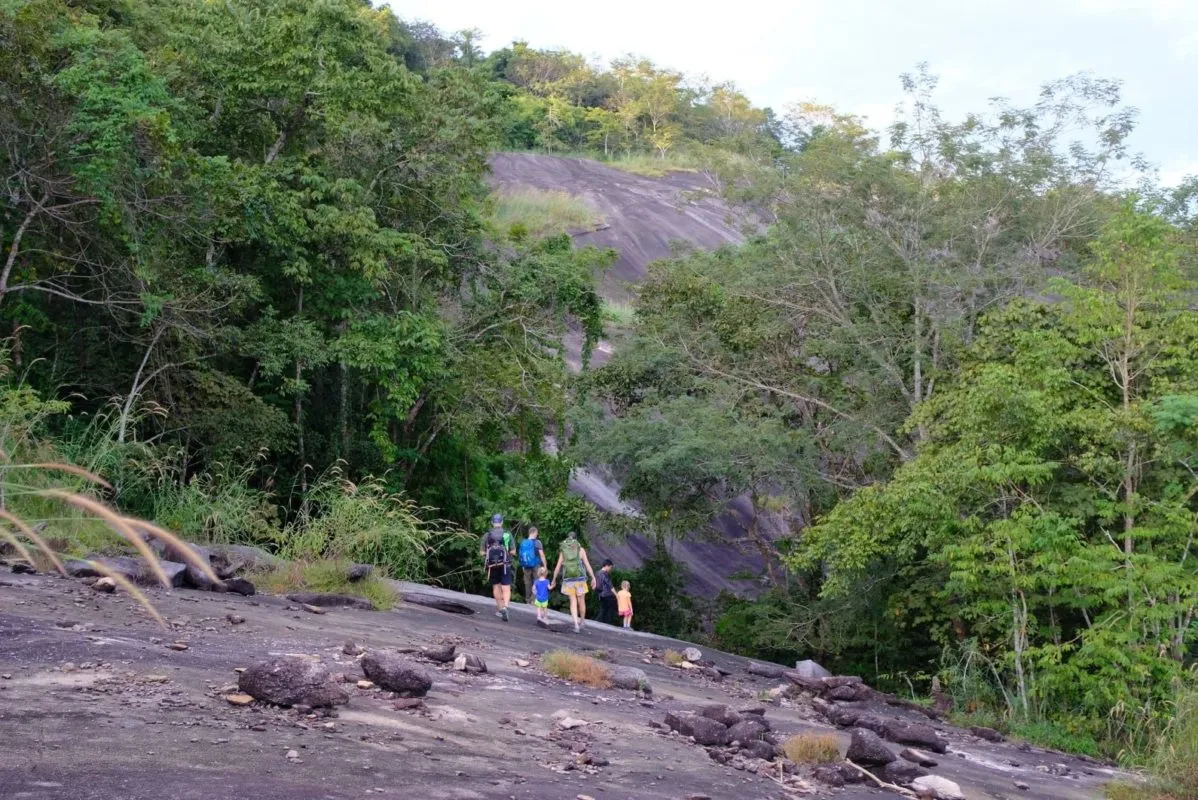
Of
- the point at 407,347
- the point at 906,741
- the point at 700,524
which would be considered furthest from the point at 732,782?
the point at 700,524

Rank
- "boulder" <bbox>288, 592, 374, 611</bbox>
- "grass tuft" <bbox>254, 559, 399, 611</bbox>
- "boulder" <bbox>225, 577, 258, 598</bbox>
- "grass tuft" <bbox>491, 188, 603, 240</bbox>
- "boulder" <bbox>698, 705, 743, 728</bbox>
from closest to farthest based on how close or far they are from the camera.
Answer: "boulder" <bbox>698, 705, 743, 728</bbox> < "boulder" <bbox>225, 577, 258, 598</bbox> < "boulder" <bbox>288, 592, 374, 611</bbox> < "grass tuft" <bbox>254, 559, 399, 611</bbox> < "grass tuft" <bbox>491, 188, 603, 240</bbox>

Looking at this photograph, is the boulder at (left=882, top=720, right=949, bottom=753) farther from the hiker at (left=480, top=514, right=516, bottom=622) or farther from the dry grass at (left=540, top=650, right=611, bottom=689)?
the hiker at (left=480, top=514, right=516, bottom=622)

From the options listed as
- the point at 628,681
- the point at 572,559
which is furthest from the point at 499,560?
the point at 628,681

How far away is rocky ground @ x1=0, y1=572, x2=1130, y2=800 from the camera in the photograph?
5.39 meters

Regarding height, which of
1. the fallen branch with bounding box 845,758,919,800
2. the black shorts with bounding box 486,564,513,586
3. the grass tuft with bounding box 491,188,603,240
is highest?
the grass tuft with bounding box 491,188,603,240

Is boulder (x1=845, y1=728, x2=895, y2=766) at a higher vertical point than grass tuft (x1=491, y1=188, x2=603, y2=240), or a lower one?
lower

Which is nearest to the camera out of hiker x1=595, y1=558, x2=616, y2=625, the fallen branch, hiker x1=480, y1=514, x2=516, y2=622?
the fallen branch

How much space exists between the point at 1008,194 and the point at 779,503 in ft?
28.6

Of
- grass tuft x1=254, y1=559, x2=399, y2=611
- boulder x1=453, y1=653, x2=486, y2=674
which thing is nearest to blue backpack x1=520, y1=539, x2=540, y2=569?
grass tuft x1=254, y1=559, x2=399, y2=611

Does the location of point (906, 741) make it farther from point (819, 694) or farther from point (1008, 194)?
point (1008, 194)

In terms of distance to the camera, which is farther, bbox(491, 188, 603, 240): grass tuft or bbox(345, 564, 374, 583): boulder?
bbox(491, 188, 603, 240): grass tuft

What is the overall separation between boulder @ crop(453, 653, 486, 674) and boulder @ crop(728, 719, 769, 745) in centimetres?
214

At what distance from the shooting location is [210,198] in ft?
56.4

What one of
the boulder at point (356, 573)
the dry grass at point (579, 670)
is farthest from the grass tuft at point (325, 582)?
the dry grass at point (579, 670)
